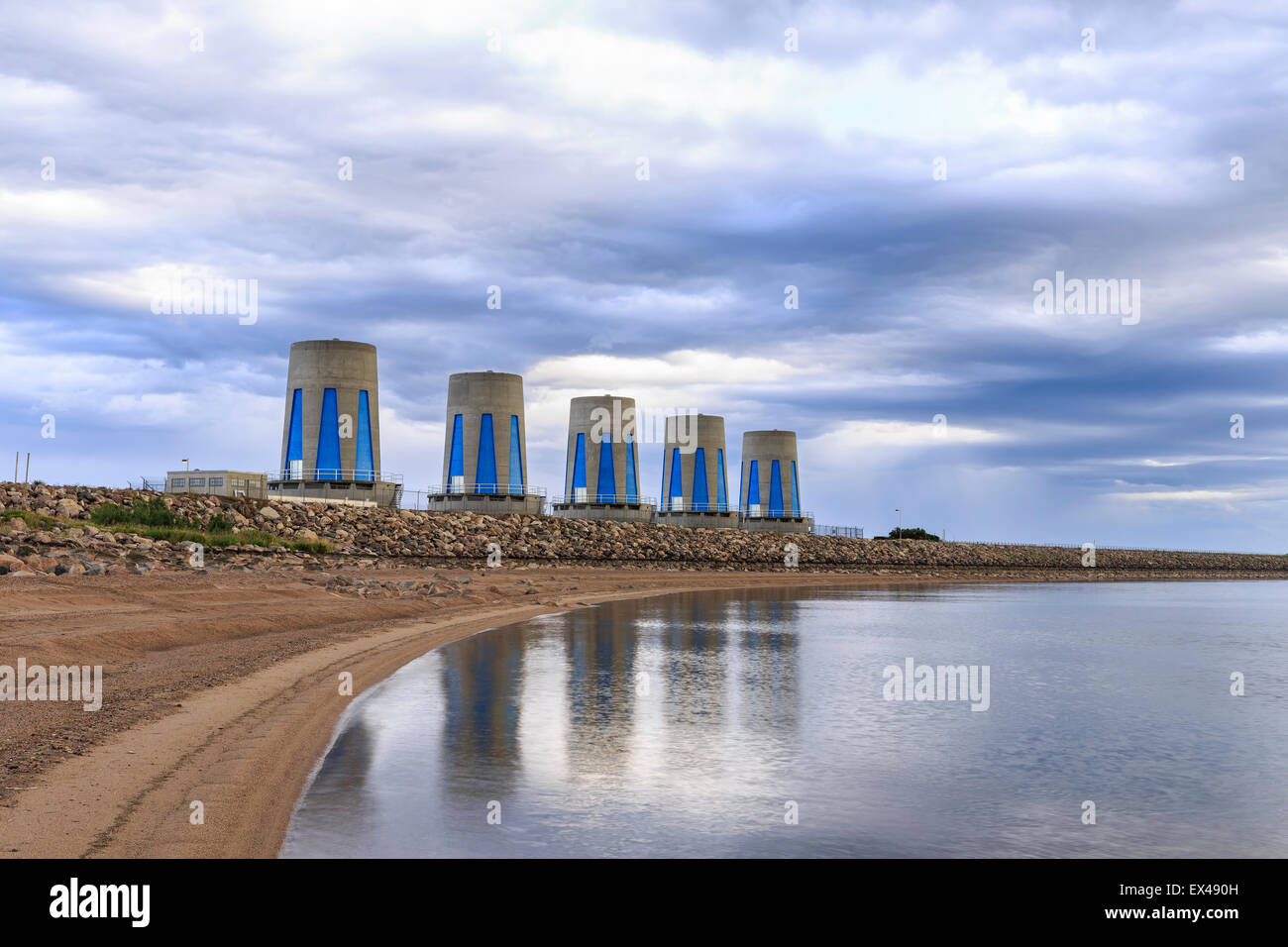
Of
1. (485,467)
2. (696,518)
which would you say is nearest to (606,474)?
(696,518)

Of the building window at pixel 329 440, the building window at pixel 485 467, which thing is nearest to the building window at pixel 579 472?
the building window at pixel 485 467

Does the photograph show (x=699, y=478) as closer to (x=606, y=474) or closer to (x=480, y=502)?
(x=606, y=474)

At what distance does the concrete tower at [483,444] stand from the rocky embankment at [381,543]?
3.48 m

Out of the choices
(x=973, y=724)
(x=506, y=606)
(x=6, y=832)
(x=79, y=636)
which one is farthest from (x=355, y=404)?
(x=6, y=832)

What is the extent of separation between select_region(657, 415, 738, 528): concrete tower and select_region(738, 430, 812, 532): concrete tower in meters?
4.97

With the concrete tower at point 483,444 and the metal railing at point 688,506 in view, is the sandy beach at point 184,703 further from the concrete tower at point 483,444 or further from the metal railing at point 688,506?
the metal railing at point 688,506

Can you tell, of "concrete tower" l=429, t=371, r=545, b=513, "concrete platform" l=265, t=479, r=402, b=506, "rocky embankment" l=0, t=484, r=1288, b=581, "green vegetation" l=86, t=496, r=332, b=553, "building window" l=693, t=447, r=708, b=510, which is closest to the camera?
"rocky embankment" l=0, t=484, r=1288, b=581

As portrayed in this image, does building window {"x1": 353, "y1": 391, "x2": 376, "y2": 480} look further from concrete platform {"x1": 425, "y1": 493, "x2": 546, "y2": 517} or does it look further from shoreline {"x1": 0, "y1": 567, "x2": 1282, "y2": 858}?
shoreline {"x1": 0, "y1": 567, "x2": 1282, "y2": 858}

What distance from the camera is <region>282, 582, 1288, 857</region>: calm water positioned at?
9.48 meters

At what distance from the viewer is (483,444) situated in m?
73.1

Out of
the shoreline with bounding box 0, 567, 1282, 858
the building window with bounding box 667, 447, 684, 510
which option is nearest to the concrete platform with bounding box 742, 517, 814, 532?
the building window with bounding box 667, 447, 684, 510
